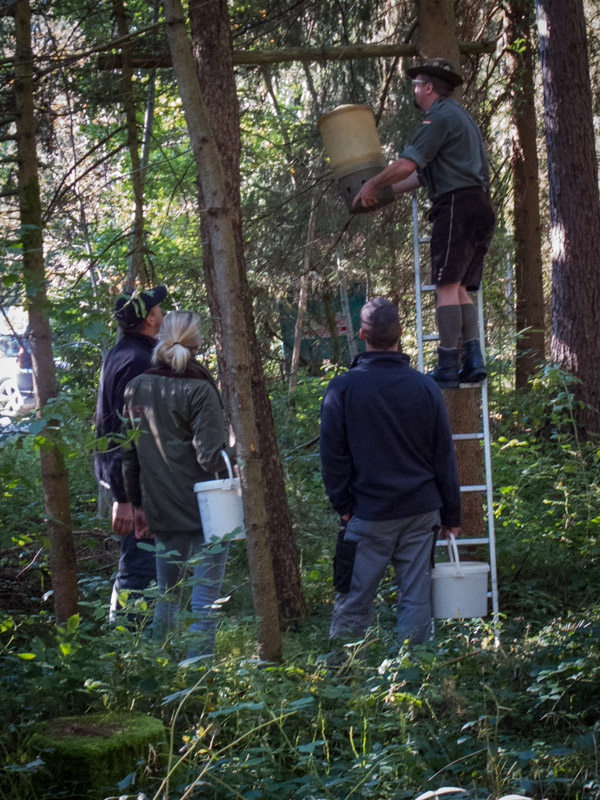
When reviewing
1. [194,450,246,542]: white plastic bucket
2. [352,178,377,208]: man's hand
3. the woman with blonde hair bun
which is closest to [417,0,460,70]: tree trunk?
[352,178,377,208]: man's hand

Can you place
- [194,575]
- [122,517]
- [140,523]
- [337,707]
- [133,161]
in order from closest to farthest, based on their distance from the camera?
[337,707] → [194,575] → [140,523] → [122,517] → [133,161]

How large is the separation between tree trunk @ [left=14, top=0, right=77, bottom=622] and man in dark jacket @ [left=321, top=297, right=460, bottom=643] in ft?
5.09

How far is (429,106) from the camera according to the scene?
581cm

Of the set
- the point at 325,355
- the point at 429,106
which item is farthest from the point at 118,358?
the point at 325,355

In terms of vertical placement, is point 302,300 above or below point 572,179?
below

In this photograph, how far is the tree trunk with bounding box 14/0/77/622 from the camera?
4766 mm

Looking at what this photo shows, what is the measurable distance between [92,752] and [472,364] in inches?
143

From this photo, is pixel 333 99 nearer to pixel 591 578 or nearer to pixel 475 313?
pixel 475 313

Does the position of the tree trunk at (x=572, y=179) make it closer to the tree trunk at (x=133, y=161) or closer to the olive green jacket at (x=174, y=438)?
the tree trunk at (x=133, y=161)

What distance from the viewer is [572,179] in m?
10.4

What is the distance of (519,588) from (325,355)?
40.3 ft

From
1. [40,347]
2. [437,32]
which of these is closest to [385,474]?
[40,347]

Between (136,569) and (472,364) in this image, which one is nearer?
(136,569)

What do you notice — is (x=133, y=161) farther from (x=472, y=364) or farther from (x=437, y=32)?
(x=472, y=364)
